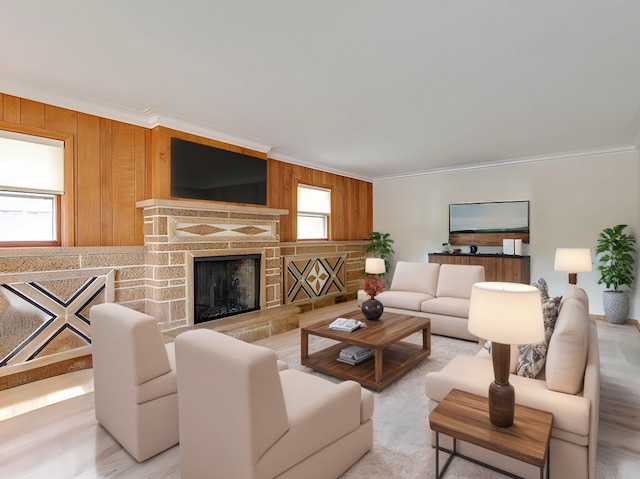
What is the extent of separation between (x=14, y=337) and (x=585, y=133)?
677cm


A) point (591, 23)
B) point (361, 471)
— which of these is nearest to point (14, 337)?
point (361, 471)

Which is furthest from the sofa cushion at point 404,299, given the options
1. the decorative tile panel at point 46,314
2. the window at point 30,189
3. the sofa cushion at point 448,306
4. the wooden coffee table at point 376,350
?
the window at point 30,189

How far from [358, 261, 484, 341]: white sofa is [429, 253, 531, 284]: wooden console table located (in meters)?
1.18

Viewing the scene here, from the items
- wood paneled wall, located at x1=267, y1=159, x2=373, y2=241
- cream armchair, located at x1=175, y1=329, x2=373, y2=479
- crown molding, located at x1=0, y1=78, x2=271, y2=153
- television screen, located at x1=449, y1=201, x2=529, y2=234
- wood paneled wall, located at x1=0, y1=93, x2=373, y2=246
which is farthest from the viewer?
television screen, located at x1=449, y1=201, x2=529, y2=234

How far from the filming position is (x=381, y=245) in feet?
24.6

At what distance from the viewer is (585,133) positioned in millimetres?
4504

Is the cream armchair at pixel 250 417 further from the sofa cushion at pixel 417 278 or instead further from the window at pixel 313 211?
the window at pixel 313 211

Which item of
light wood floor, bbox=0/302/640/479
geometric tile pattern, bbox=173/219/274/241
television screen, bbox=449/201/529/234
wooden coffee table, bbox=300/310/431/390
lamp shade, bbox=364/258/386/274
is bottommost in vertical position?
light wood floor, bbox=0/302/640/479

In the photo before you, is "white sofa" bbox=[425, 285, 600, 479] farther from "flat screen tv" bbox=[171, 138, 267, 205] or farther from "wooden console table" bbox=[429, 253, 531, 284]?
"wooden console table" bbox=[429, 253, 531, 284]

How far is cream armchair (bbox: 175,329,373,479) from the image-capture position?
1.39m

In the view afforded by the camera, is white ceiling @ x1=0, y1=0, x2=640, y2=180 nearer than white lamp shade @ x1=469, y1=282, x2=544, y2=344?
No

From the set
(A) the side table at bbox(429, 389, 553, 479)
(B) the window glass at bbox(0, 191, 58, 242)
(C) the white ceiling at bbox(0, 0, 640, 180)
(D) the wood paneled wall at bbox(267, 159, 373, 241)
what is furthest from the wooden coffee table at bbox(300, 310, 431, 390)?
(B) the window glass at bbox(0, 191, 58, 242)

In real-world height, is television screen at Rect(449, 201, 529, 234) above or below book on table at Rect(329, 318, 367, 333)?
above

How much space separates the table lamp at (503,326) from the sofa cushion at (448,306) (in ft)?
8.89
